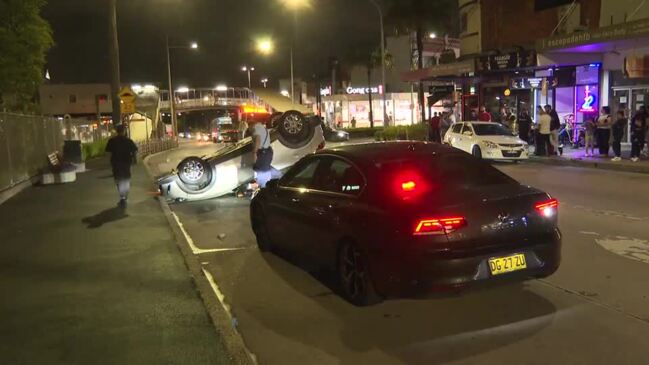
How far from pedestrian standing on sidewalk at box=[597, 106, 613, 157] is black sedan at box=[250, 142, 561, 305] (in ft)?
50.2

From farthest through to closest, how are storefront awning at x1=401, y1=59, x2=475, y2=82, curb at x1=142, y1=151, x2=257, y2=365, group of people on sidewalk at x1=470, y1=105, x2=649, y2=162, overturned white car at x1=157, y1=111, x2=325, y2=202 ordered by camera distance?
storefront awning at x1=401, y1=59, x2=475, y2=82 < group of people on sidewalk at x1=470, y1=105, x2=649, y2=162 < overturned white car at x1=157, y1=111, x2=325, y2=202 < curb at x1=142, y1=151, x2=257, y2=365

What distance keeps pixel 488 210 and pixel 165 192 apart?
9.54m

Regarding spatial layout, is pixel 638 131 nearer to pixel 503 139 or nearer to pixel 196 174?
pixel 503 139

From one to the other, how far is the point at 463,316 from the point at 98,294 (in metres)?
3.56

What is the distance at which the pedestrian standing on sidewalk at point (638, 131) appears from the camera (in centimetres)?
1848

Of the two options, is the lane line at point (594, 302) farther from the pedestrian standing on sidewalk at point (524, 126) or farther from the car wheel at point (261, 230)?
the pedestrian standing on sidewalk at point (524, 126)

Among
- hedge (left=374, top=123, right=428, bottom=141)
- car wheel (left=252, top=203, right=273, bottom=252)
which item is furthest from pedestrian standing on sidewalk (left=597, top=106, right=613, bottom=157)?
car wheel (left=252, top=203, right=273, bottom=252)

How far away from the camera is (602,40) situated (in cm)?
1922

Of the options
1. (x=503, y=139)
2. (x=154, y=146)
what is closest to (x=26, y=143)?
(x=503, y=139)

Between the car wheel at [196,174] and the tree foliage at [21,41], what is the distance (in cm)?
1407

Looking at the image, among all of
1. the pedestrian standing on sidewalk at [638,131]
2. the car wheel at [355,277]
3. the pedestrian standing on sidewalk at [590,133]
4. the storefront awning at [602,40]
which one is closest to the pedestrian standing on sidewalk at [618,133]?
the pedestrian standing on sidewalk at [638,131]

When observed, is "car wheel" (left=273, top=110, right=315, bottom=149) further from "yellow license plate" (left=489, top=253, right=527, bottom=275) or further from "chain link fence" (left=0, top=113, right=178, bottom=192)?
"yellow license plate" (left=489, top=253, right=527, bottom=275)

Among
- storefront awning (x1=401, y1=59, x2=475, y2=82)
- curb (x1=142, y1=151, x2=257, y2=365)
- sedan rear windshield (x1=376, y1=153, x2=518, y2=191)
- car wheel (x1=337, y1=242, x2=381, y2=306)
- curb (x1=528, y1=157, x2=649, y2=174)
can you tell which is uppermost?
storefront awning (x1=401, y1=59, x2=475, y2=82)

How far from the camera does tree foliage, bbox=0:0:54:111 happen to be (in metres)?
23.6
